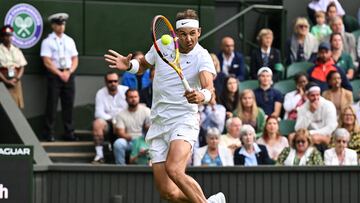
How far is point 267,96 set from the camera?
1638 centimetres

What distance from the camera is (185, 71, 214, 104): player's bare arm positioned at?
10.6 meters

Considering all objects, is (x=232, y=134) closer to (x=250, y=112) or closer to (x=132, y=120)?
(x=250, y=112)

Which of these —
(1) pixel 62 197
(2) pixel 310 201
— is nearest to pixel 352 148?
(2) pixel 310 201

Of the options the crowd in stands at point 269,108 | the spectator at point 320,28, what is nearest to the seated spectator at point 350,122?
the crowd in stands at point 269,108

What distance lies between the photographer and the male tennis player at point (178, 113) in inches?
438

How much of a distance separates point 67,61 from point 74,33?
4.67 feet

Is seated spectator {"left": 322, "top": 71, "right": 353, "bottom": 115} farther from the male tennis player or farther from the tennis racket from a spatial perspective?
the tennis racket

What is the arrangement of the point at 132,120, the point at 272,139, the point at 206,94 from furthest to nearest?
the point at 132,120 < the point at 272,139 < the point at 206,94

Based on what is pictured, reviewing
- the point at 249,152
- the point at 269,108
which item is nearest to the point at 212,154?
the point at 249,152

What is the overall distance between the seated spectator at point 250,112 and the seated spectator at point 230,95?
0.31 meters

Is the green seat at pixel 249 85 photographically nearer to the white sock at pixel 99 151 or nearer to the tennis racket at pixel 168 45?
the white sock at pixel 99 151

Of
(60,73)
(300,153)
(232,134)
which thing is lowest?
(300,153)

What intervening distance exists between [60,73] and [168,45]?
18.6 feet

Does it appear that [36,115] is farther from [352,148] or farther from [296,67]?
[352,148]
